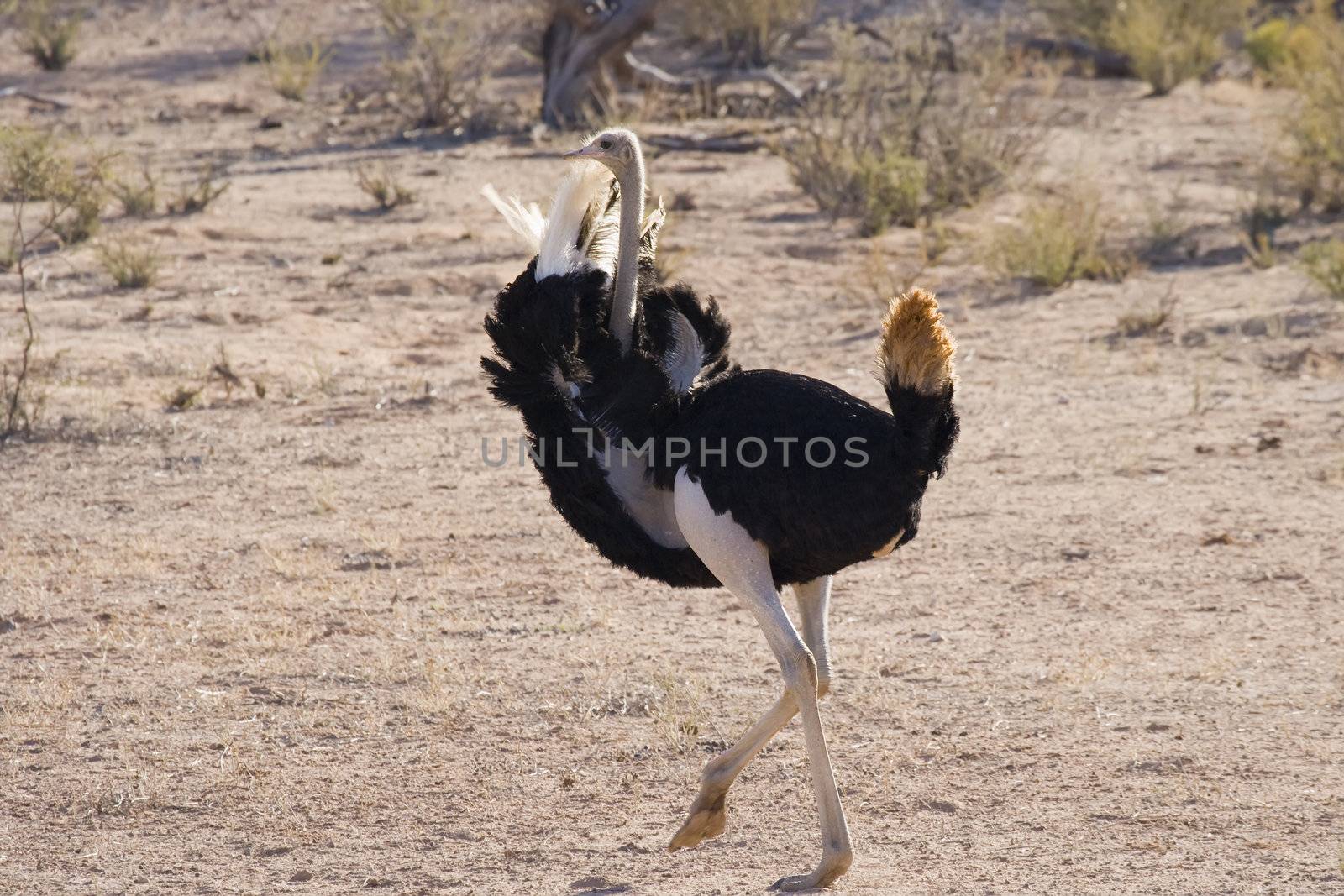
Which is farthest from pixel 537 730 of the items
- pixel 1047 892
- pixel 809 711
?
pixel 1047 892

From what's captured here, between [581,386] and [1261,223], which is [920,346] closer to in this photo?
[581,386]

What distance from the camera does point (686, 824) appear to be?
3.99 meters

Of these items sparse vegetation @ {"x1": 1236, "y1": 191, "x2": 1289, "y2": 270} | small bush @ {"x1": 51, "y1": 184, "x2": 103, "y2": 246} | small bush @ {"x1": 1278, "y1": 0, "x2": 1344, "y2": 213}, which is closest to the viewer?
small bush @ {"x1": 51, "y1": 184, "x2": 103, "y2": 246}

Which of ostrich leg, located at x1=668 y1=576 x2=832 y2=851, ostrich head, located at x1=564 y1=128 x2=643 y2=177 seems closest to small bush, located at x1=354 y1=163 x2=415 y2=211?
ostrich head, located at x1=564 y1=128 x2=643 y2=177

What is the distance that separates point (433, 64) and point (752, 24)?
375 cm

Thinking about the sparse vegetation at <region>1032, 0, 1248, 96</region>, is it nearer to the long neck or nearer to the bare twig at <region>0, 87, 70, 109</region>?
the bare twig at <region>0, 87, 70, 109</region>

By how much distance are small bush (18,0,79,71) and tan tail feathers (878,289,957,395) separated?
16696mm

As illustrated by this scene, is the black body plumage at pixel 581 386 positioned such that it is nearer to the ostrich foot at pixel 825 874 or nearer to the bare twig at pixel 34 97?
the ostrich foot at pixel 825 874

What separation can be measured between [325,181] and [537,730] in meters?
9.25

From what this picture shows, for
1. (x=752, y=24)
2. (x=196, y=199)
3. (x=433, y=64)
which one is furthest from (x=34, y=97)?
(x=752, y=24)

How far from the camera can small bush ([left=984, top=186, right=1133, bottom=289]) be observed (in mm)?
10180

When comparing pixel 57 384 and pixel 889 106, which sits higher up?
pixel 889 106

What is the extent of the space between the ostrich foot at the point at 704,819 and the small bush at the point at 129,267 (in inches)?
276

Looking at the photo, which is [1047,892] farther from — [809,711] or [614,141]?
[614,141]
